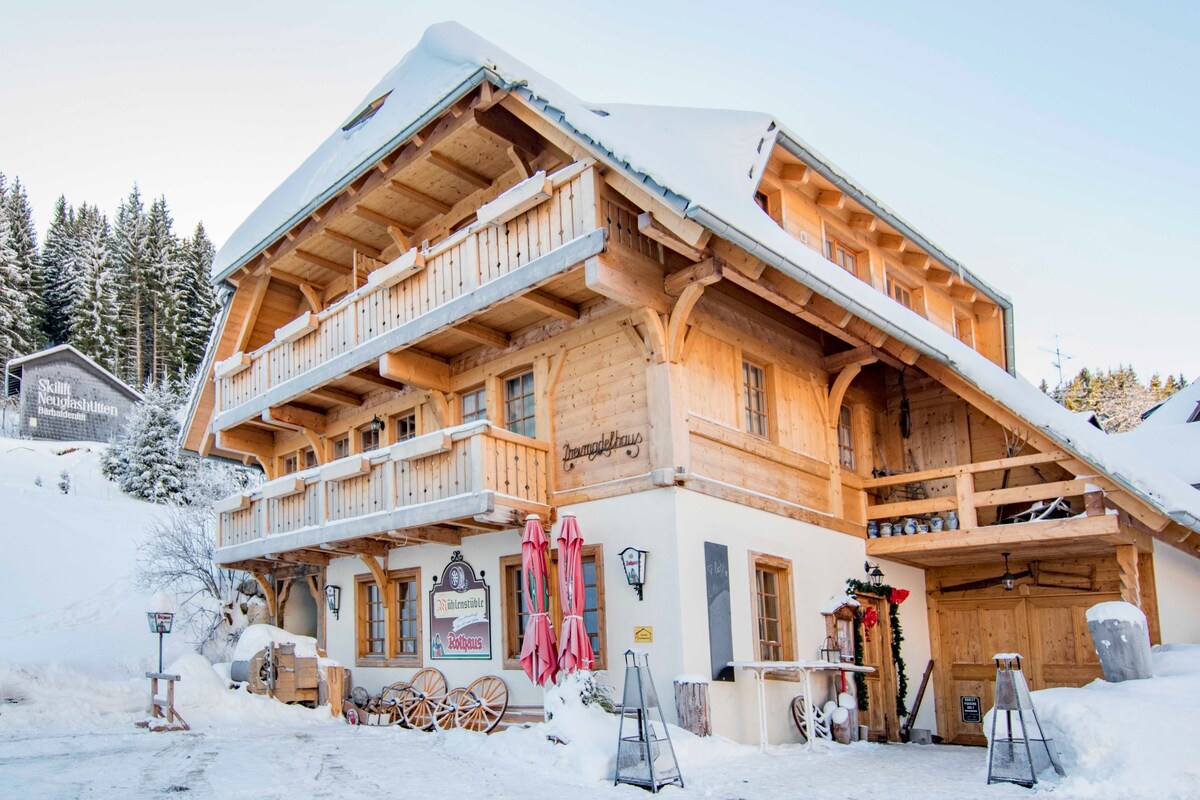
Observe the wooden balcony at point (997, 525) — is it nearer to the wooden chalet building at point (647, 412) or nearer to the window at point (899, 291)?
the wooden chalet building at point (647, 412)

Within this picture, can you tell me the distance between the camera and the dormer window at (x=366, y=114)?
16625mm

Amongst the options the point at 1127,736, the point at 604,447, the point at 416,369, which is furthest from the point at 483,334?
the point at 1127,736

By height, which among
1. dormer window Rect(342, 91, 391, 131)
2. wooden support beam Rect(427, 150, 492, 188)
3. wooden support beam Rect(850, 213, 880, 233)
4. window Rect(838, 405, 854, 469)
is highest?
dormer window Rect(342, 91, 391, 131)

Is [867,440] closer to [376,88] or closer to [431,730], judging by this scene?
[431,730]

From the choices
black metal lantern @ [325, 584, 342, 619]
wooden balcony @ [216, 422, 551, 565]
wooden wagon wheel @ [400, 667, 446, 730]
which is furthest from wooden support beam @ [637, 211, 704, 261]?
black metal lantern @ [325, 584, 342, 619]

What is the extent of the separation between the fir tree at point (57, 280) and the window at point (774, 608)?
50.5 m

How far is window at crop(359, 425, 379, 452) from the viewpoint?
57.7 feet

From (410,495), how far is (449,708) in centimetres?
308

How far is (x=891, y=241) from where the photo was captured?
1852 cm

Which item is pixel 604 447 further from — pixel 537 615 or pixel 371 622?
pixel 371 622

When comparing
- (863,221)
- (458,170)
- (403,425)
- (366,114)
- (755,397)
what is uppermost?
(366,114)

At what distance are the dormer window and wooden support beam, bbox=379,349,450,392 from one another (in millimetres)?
4310

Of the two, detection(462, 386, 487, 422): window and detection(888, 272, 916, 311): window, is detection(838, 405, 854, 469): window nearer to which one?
detection(888, 272, 916, 311): window

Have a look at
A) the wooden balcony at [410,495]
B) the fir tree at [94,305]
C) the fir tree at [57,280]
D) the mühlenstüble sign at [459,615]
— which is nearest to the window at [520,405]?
the wooden balcony at [410,495]
